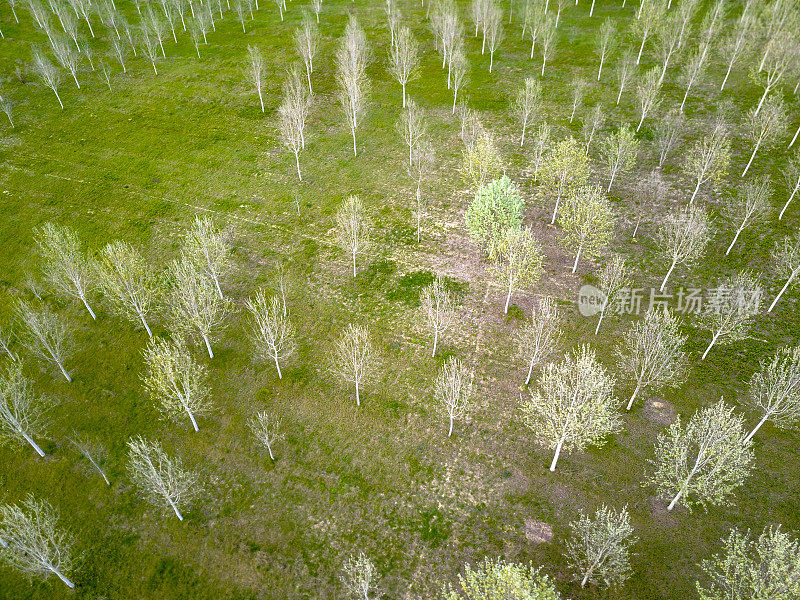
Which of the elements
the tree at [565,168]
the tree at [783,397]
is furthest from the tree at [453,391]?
the tree at [565,168]

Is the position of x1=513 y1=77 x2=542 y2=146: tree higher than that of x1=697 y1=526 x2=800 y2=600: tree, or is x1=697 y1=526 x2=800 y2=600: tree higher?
x1=513 y1=77 x2=542 y2=146: tree


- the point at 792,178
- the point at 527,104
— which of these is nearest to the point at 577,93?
the point at 527,104

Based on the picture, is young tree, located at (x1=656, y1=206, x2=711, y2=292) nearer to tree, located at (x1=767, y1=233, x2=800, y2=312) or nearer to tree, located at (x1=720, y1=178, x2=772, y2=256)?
tree, located at (x1=720, y1=178, x2=772, y2=256)

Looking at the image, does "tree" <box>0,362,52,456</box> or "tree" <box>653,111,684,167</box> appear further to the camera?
"tree" <box>653,111,684,167</box>

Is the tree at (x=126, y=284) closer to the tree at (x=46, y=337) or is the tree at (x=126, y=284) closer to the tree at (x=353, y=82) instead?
the tree at (x=46, y=337)

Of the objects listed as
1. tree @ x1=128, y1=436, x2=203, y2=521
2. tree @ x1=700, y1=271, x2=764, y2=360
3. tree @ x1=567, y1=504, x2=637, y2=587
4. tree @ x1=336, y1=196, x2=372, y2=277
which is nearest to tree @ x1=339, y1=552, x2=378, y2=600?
tree @ x1=128, y1=436, x2=203, y2=521

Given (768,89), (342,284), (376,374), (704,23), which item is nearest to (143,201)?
(342,284)

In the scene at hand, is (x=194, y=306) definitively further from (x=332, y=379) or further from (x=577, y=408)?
(x=577, y=408)
